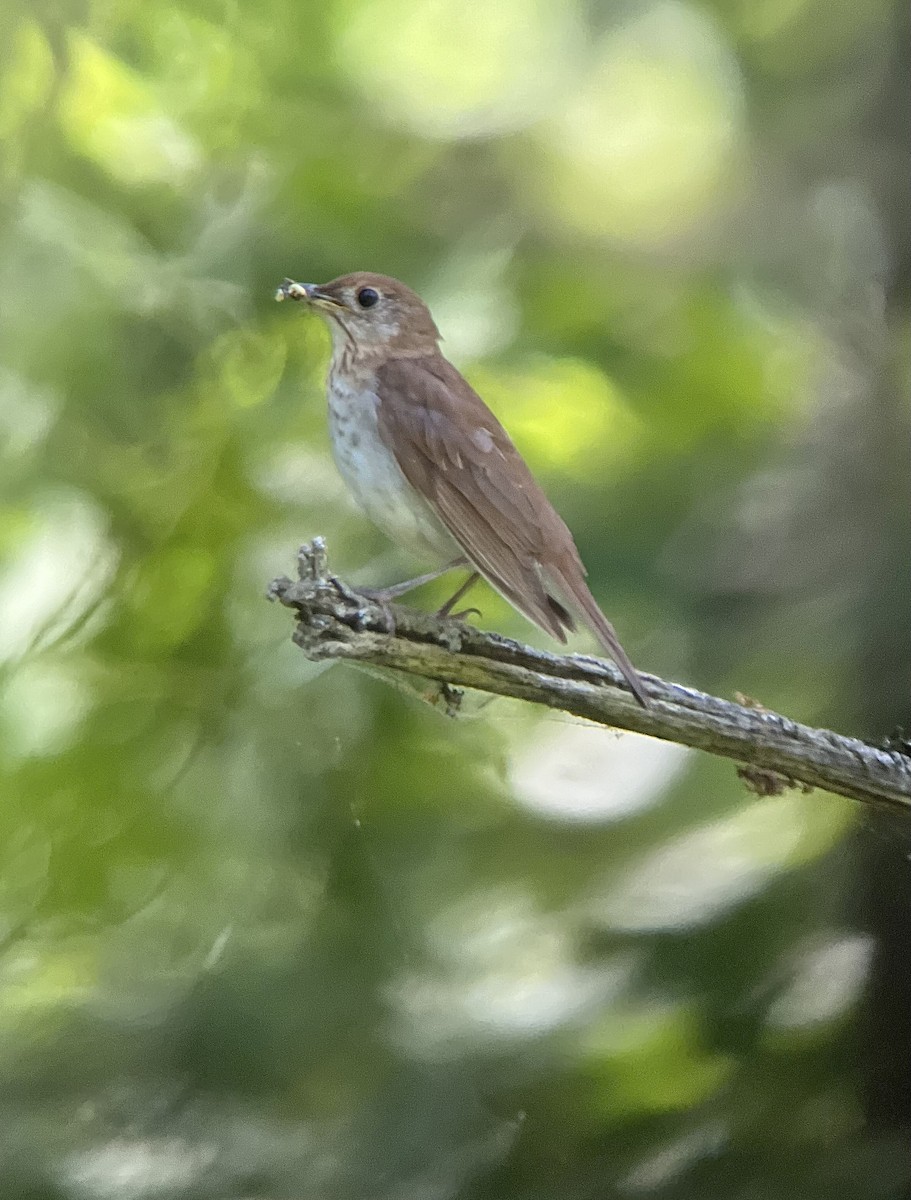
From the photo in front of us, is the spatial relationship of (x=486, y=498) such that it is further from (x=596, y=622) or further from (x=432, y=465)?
(x=596, y=622)

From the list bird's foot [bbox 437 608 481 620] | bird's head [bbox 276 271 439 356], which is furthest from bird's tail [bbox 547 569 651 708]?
bird's head [bbox 276 271 439 356]

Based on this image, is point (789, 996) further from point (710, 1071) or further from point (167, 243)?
point (167, 243)

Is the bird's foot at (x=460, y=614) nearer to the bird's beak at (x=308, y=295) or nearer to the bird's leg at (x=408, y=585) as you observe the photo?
the bird's leg at (x=408, y=585)

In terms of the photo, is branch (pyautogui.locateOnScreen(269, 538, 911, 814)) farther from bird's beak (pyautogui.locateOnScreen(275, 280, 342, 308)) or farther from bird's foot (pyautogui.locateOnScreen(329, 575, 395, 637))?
bird's beak (pyautogui.locateOnScreen(275, 280, 342, 308))

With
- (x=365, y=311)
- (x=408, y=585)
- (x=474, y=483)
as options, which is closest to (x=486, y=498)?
(x=474, y=483)

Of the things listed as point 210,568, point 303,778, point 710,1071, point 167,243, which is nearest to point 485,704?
point 303,778

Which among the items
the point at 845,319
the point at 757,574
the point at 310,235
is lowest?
the point at 757,574
